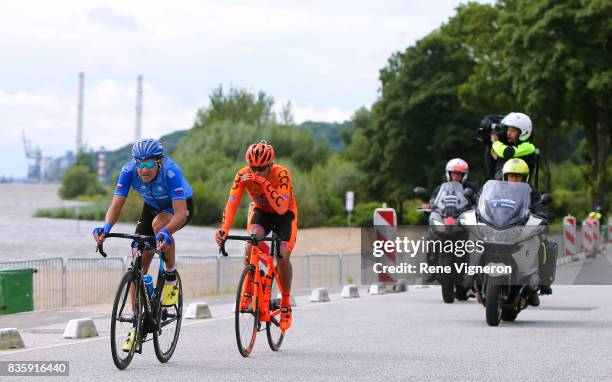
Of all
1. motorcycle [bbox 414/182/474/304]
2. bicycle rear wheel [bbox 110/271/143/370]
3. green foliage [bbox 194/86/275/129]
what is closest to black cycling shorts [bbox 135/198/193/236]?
bicycle rear wheel [bbox 110/271/143/370]

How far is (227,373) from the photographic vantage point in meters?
9.88

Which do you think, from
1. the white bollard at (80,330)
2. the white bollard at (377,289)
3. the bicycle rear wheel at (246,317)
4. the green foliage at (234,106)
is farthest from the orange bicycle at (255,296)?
the green foliage at (234,106)

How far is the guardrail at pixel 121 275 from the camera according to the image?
66.2ft

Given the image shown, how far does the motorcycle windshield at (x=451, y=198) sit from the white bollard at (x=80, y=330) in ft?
→ 23.3

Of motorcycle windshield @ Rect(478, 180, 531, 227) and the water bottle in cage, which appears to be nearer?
the water bottle in cage

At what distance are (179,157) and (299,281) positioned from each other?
71960mm

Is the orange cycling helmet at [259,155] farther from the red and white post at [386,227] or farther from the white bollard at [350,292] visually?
the red and white post at [386,227]

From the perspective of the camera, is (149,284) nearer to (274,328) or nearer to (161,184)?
(161,184)

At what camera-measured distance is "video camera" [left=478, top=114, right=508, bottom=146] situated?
53.3ft

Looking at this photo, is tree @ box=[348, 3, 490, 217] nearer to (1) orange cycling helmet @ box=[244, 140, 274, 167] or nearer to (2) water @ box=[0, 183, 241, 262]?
(2) water @ box=[0, 183, 241, 262]

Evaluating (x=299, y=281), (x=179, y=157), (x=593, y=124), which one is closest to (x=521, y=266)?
(x=299, y=281)

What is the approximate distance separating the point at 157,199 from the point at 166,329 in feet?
3.59

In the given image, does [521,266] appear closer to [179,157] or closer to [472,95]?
[472,95]

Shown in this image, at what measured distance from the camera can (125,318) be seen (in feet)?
32.7
